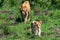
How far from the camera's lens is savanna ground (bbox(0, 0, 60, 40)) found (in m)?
11.5

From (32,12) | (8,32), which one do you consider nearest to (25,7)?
(32,12)

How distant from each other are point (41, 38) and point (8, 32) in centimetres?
143

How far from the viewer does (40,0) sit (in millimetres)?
15797

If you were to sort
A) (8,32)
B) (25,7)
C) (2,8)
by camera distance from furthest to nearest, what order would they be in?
(2,8) < (25,7) < (8,32)

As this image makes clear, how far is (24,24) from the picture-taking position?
12.9 m

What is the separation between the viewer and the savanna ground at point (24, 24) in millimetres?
11504

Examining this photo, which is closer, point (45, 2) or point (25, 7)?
point (25, 7)

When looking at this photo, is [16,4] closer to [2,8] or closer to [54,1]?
[2,8]

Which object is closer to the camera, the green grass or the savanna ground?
the green grass

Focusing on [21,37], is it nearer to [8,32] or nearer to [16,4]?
[8,32]

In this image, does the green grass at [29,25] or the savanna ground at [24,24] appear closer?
the green grass at [29,25]

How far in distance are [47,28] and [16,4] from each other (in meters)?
4.15

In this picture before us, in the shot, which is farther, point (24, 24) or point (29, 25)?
point (24, 24)

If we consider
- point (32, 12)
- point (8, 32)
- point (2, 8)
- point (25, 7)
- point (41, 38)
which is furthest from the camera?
point (2, 8)
